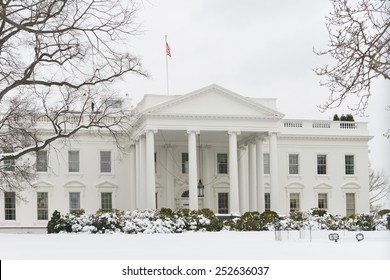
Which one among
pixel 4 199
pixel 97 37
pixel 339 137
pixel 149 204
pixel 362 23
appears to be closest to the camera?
pixel 362 23

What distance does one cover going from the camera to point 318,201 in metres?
54.5

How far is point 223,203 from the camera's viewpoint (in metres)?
51.9

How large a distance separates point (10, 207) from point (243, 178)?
54.1ft

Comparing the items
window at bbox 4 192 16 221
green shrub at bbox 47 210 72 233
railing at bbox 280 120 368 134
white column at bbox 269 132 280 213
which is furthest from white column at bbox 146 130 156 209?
railing at bbox 280 120 368 134

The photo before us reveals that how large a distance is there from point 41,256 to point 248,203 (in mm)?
33523

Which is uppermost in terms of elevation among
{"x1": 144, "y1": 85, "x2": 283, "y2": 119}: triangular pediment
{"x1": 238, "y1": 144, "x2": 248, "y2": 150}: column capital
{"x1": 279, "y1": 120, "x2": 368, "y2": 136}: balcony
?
{"x1": 144, "y1": 85, "x2": 283, "y2": 119}: triangular pediment

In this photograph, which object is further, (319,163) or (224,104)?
(319,163)

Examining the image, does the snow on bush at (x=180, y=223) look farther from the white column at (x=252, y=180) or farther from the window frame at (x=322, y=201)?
the window frame at (x=322, y=201)

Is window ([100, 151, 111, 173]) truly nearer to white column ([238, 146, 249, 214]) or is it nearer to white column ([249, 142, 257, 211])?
white column ([238, 146, 249, 214])

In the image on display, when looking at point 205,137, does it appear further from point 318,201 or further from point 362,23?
point 362,23

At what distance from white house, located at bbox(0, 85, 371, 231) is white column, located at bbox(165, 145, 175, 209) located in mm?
71

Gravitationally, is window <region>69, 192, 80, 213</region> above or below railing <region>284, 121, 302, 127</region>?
below

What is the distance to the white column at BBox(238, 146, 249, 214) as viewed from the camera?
50475mm

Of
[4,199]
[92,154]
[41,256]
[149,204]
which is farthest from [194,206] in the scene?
[41,256]
